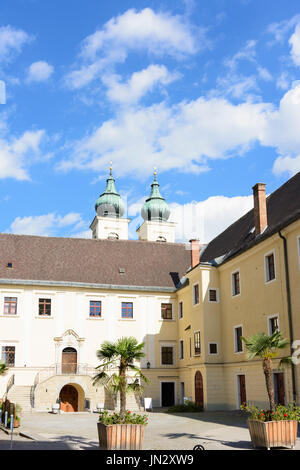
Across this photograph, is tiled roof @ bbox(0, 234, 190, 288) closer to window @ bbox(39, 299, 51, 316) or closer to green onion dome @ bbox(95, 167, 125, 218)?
window @ bbox(39, 299, 51, 316)

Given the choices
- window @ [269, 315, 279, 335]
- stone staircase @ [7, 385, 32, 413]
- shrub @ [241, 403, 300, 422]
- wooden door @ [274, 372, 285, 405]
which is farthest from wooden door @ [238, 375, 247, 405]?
shrub @ [241, 403, 300, 422]

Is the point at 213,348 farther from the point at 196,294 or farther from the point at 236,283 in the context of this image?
the point at 236,283

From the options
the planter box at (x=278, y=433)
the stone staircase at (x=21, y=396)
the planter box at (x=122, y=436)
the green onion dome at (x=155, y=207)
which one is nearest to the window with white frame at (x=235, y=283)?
the stone staircase at (x=21, y=396)

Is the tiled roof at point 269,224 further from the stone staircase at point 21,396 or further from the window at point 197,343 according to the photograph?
the stone staircase at point 21,396

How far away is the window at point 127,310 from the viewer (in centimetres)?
3706

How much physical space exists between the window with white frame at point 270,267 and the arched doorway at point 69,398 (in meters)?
16.5

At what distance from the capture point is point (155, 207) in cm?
7400

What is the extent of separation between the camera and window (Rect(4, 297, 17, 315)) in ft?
114

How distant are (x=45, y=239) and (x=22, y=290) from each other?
5820 millimetres

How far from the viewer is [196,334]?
104 feet

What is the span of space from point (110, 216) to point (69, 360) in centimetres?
4035
